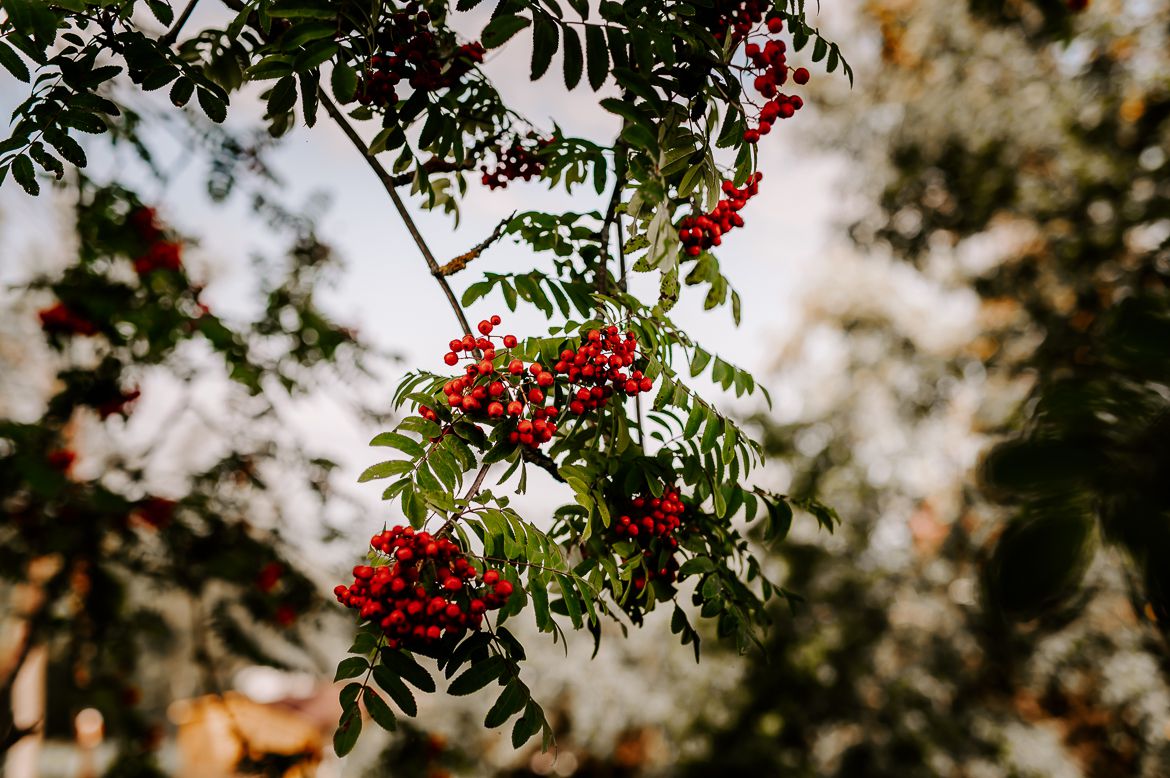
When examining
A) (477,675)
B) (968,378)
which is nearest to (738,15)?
(477,675)

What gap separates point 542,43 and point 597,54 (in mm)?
134

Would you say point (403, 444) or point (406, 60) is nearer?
point (403, 444)

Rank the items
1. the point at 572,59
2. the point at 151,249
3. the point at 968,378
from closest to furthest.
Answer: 1. the point at 572,59
2. the point at 151,249
3. the point at 968,378

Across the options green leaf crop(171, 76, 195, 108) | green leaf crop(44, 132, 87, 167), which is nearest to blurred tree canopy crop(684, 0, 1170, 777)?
green leaf crop(171, 76, 195, 108)

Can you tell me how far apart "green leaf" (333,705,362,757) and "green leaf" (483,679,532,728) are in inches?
9.9

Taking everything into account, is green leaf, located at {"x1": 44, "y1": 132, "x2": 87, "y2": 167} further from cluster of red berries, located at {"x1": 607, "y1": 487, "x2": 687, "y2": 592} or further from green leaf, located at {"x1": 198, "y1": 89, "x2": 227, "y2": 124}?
cluster of red berries, located at {"x1": 607, "y1": 487, "x2": 687, "y2": 592}

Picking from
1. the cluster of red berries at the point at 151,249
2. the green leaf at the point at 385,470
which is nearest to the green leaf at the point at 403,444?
the green leaf at the point at 385,470

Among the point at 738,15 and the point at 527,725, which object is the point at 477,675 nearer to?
the point at 527,725

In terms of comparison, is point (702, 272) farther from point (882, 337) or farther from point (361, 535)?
point (882, 337)

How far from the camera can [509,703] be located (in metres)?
1.30

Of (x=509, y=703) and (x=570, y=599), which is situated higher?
(x=570, y=599)

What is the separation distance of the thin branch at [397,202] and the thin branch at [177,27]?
403mm

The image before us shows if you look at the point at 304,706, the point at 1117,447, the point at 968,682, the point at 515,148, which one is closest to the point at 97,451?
the point at 515,148

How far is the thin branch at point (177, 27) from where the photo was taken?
1.74 meters
